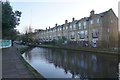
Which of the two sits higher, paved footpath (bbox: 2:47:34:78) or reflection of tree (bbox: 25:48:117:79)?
paved footpath (bbox: 2:47:34:78)

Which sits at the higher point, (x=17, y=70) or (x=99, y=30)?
(x=99, y=30)

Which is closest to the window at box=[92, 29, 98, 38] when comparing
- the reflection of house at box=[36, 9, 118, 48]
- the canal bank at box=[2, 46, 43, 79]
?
the reflection of house at box=[36, 9, 118, 48]

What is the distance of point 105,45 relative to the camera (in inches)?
1559

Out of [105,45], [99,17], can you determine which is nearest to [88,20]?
[99,17]

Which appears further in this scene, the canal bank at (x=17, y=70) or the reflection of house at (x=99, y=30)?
the reflection of house at (x=99, y=30)

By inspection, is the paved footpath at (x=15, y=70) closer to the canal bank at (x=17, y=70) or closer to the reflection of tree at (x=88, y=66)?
the canal bank at (x=17, y=70)

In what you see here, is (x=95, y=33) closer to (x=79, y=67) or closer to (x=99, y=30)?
(x=99, y=30)

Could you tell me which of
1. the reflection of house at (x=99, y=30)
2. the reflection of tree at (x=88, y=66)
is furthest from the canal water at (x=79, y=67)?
the reflection of house at (x=99, y=30)

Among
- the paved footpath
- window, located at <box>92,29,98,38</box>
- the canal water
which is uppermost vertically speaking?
window, located at <box>92,29,98,38</box>

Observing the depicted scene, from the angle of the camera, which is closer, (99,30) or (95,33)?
(99,30)

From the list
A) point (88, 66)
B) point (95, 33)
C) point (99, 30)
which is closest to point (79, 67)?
point (88, 66)

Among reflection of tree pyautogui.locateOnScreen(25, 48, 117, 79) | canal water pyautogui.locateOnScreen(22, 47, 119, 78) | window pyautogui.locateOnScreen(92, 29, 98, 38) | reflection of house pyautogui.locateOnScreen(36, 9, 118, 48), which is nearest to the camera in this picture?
canal water pyautogui.locateOnScreen(22, 47, 119, 78)

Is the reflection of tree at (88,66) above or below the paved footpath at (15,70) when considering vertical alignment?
below

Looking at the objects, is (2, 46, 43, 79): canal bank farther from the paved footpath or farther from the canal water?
the canal water
